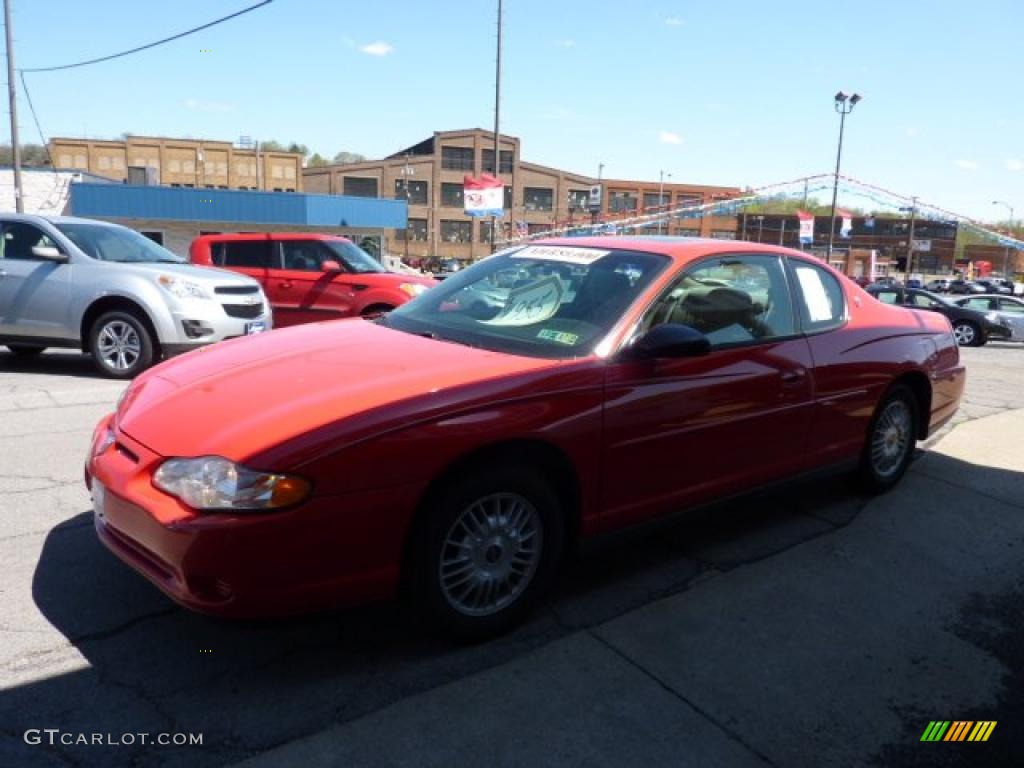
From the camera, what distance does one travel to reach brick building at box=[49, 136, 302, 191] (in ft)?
257

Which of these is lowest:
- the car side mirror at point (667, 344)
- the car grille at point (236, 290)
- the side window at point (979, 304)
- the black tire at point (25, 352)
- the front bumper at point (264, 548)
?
the black tire at point (25, 352)

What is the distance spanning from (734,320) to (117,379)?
635 centimetres

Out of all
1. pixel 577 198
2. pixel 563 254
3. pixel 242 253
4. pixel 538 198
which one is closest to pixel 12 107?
pixel 242 253

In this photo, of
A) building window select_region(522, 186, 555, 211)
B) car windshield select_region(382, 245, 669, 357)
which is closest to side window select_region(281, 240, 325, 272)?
car windshield select_region(382, 245, 669, 357)

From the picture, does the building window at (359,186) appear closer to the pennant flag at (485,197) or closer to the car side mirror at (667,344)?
the pennant flag at (485,197)

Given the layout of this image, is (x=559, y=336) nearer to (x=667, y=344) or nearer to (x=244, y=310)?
(x=667, y=344)

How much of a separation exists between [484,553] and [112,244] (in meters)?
7.03

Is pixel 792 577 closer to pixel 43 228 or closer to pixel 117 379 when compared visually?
pixel 117 379

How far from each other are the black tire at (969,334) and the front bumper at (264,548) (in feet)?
70.5

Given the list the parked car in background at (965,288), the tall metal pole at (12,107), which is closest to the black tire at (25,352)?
the tall metal pole at (12,107)

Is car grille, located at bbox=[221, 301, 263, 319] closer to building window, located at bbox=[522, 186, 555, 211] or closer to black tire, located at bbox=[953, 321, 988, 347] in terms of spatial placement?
black tire, located at bbox=[953, 321, 988, 347]

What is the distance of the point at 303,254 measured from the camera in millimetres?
10891

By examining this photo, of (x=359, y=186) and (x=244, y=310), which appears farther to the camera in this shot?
(x=359, y=186)

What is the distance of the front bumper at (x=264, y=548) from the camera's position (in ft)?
7.71
